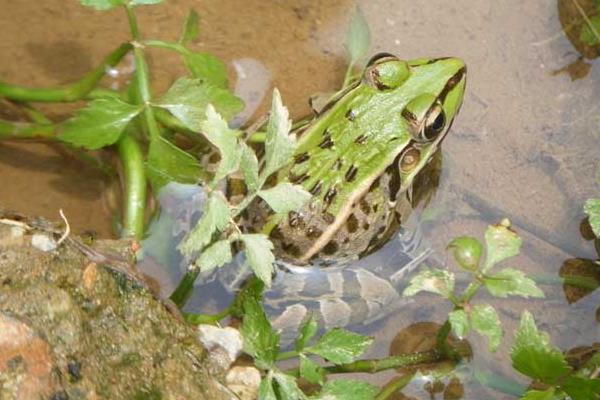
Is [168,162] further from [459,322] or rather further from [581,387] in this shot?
[581,387]

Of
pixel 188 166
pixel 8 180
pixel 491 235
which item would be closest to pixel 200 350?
pixel 188 166

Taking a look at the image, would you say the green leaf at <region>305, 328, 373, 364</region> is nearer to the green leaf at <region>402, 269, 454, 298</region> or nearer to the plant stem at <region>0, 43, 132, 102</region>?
the green leaf at <region>402, 269, 454, 298</region>

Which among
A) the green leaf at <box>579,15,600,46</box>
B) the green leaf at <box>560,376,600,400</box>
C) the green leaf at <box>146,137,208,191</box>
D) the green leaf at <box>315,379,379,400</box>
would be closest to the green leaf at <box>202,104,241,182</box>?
the green leaf at <box>146,137,208,191</box>

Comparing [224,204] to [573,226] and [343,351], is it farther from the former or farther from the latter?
[573,226]

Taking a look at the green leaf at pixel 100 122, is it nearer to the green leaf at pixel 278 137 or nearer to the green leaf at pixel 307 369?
the green leaf at pixel 278 137

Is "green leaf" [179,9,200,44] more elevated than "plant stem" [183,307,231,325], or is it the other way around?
"green leaf" [179,9,200,44]

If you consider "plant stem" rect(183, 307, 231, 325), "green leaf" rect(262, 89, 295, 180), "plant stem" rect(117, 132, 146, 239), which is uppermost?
"green leaf" rect(262, 89, 295, 180)

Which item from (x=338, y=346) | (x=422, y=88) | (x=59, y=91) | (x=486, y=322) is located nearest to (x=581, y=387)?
(x=486, y=322)
